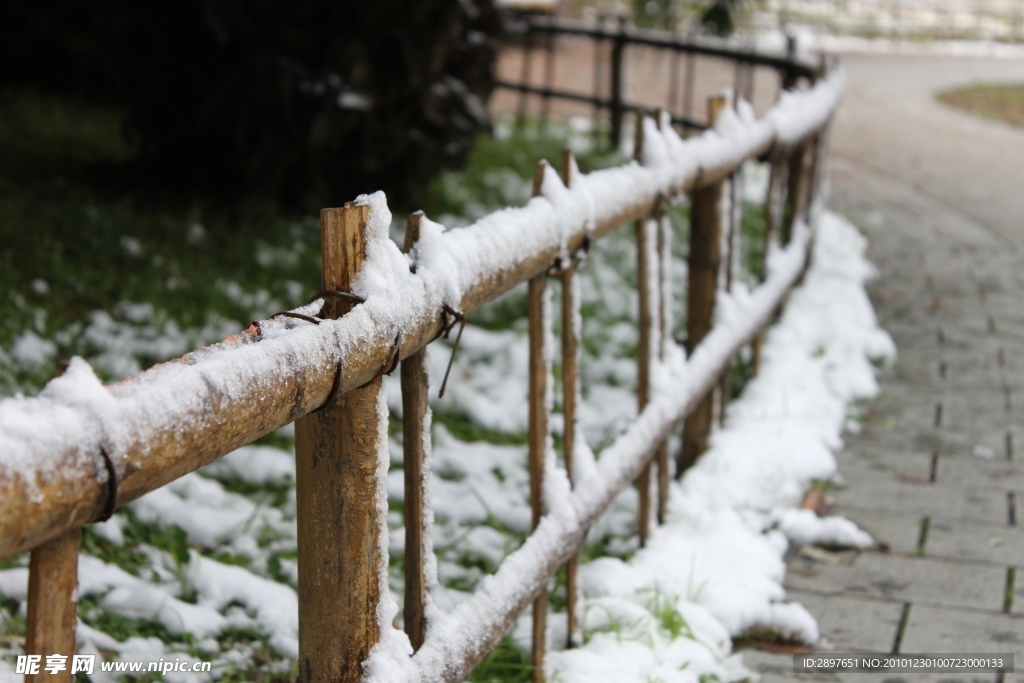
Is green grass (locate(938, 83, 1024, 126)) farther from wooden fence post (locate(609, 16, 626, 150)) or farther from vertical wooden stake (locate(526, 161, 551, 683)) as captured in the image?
vertical wooden stake (locate(526, 161, 551, 683))

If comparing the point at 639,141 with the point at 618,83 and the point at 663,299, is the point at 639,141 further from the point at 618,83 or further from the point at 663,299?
the point at 618,83

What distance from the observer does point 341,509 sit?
4.19 ft

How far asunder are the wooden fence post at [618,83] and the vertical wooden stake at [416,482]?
19.9ft

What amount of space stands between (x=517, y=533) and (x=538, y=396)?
0.77m

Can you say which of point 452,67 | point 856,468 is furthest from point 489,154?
point 856,468

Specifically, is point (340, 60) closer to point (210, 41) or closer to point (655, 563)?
point (210, 41)

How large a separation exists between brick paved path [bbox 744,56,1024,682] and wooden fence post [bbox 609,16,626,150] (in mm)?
1646

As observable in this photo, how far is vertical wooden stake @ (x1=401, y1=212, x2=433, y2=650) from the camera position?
148cm

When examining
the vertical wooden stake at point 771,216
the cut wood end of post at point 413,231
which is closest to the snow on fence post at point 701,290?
the vertical wooden stake at point 771,216

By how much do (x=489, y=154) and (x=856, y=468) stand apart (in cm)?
415

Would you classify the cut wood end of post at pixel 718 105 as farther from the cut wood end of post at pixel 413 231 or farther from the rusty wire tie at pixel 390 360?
the rusty wire tie at pixel 390 360

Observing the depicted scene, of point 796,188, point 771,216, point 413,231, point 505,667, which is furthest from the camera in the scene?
point 796,188

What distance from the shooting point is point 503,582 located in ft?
5.66

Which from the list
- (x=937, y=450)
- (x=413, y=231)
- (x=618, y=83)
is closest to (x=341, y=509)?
(x=413, y=231)
